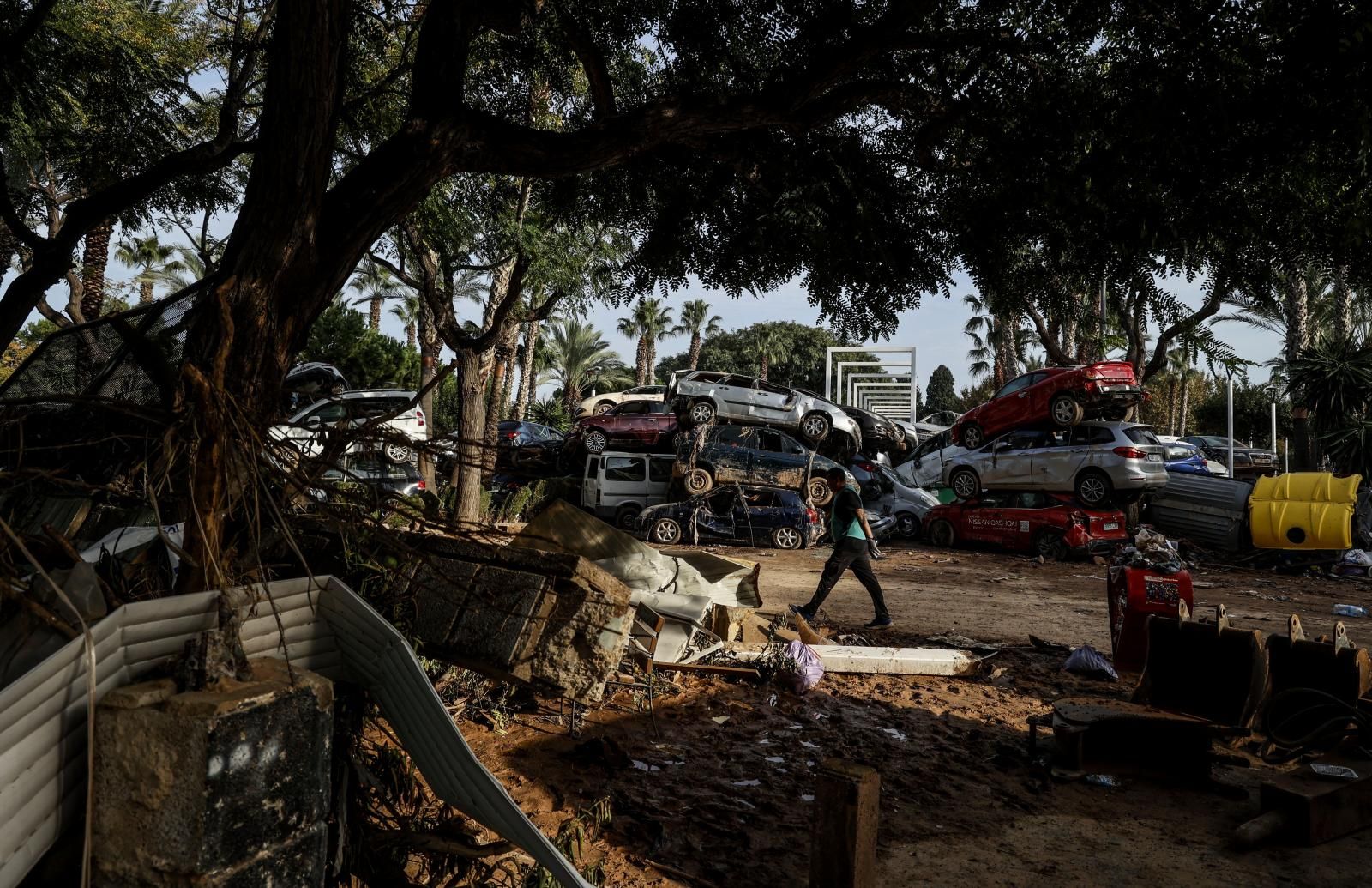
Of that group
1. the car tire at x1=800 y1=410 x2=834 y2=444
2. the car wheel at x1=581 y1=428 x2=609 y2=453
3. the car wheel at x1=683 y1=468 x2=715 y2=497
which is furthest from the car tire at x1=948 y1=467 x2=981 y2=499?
the car wheel at x1=581 y1=428 x2=609 y2=453

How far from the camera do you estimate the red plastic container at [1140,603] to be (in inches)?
295

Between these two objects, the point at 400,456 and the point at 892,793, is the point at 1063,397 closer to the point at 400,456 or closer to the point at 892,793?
the point at 892,793

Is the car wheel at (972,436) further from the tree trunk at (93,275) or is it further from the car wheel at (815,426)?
the tree trunk at (93,275)

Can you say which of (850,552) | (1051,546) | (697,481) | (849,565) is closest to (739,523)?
(697,481)

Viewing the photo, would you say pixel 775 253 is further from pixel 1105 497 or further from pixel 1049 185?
pixel 1105 497

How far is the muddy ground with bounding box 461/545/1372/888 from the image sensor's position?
167 inches

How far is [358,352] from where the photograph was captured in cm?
3189

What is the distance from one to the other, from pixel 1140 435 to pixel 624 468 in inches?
461

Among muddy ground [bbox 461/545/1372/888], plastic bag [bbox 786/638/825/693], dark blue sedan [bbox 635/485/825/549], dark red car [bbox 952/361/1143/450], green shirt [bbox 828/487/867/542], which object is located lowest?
muddy ground [bbox 461/545/1372/888]

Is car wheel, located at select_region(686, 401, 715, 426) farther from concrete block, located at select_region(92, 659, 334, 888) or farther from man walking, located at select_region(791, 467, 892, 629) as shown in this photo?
concrete block, located at select_region(92, 659, 334, 888)

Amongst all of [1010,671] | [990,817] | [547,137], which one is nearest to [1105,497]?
[1010,671]

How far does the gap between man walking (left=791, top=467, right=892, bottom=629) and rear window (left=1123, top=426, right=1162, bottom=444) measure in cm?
1009

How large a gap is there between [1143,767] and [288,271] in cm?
597

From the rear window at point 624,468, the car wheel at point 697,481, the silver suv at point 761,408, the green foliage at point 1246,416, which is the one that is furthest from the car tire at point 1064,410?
the green foliage at point 1246,416
